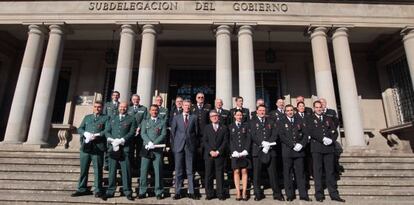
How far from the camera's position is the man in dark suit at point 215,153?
688 cm

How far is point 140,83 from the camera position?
38.5ft

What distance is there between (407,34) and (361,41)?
2.85m

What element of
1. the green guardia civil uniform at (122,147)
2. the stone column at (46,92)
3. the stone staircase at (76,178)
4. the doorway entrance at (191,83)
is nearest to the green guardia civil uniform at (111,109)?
the green guardia civil uniform at (122,147)

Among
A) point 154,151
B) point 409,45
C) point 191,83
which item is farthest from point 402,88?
point 154,151

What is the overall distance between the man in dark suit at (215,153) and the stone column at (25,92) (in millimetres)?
7975

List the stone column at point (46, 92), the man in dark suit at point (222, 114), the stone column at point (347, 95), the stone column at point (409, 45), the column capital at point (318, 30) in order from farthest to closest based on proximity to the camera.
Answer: the column capital at point (318, 30)
the stone column at point (409, 45)
the stone column at point (46, 92)
the stone column at point (347, 95)
the man in dark suit at point (222, 114)

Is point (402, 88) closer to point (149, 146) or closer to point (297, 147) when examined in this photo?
point (297, 147)

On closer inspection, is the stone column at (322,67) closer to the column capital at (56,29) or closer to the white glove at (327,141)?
the white glove at (327,141)

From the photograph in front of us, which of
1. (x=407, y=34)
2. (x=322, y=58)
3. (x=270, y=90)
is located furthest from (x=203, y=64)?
(x=407, y=34)

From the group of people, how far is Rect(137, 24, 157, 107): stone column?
4222 mm

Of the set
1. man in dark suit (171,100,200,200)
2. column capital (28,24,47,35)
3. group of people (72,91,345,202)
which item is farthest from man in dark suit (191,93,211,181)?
column capital (28,24,47,35)

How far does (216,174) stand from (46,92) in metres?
8.08

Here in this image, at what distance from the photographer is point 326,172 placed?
717 centimetres

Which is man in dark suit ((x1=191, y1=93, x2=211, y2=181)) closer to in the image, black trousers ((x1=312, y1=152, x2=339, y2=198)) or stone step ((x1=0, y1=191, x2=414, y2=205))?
stone step ((x1=0, y1=191, x2=414, y2=205))
